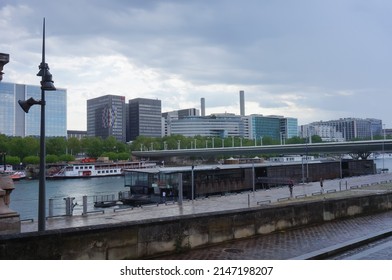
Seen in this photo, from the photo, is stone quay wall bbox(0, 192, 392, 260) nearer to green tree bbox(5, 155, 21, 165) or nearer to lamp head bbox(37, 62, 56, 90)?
lamp head bbox(37, 62, 56, 90)

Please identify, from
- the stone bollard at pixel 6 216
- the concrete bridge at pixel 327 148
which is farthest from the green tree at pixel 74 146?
the stone bollard at pixel 6 216

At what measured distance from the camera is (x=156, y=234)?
8.84 m

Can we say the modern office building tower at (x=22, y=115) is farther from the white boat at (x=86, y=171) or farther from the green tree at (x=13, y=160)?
the white boat at (x=86, y=171)

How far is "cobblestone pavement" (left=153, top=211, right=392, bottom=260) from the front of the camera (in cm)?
886

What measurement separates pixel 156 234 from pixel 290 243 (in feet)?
Answer: 11.7

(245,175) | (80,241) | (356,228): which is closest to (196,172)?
(245,175)

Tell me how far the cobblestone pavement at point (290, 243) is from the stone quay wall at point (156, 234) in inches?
10.4

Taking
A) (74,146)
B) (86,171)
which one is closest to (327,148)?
(86,171)

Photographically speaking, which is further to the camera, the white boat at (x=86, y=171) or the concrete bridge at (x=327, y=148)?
the white boat at (x=86, y=171)

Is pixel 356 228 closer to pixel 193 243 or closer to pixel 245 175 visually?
pixel 193 243

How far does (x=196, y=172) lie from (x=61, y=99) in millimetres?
94372

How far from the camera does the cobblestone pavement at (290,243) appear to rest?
886 cm

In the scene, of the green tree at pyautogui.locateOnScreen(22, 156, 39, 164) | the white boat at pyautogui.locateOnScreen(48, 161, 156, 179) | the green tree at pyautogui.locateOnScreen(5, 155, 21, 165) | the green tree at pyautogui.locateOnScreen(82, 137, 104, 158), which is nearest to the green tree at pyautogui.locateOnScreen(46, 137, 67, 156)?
the green tree at pyautogui.locateOnScreen(82, 137, 104, 158)
